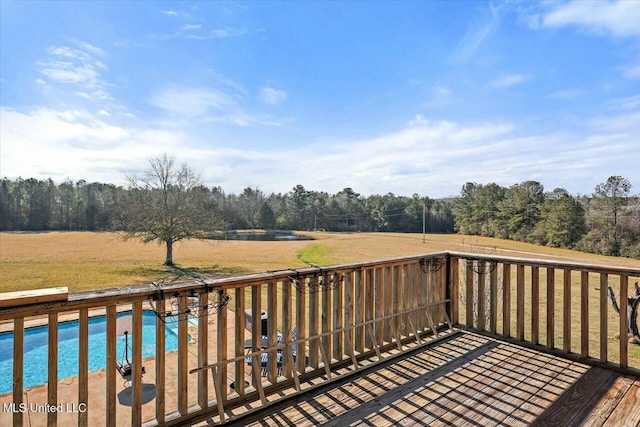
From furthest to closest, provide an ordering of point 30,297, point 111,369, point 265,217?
1. point 265,217
2. point 111,369
3. point 30,297

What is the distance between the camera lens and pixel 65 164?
1155 cm

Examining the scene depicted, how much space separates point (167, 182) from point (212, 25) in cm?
1300

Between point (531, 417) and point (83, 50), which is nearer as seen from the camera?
point (531, 417)

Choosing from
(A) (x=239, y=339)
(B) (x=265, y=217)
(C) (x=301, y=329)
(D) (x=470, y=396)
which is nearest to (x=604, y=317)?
(D) (x=470, y=396)

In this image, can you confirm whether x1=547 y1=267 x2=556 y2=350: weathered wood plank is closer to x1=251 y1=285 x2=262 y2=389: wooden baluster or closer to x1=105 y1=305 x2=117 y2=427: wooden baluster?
x1=251 y1=285 x2=262 y2=389: wooden baluster

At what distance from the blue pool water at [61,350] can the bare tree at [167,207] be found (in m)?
8.89

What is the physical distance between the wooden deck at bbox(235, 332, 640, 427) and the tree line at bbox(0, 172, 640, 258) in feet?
55.4

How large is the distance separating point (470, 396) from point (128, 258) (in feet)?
67.1

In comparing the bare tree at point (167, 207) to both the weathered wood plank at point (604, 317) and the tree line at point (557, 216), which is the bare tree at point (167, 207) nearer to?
the weathered wood plank at point (604, 317)

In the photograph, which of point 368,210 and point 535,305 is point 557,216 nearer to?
point 368,210

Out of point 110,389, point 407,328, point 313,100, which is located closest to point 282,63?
point 313,100

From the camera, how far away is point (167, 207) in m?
17.6

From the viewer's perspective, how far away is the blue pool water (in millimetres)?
6012

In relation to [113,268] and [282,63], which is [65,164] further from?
[282,63]
